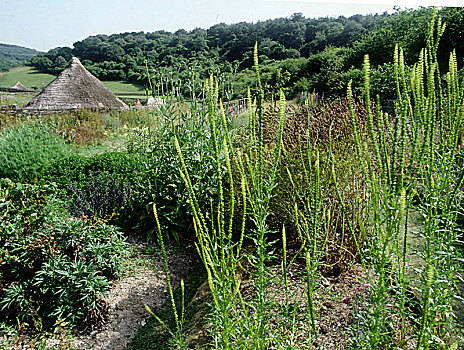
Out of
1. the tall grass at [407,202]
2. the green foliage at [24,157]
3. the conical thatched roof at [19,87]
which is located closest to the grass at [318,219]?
the tall grass at [407,202]

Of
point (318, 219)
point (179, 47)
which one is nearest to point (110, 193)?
point (318, 219)

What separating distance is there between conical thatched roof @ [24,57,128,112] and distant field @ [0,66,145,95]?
196 cm

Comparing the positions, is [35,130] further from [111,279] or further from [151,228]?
[111,279]

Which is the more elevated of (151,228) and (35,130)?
(35,130)

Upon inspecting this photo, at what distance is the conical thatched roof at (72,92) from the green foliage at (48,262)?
34.1ft

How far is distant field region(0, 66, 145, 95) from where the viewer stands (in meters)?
14.1

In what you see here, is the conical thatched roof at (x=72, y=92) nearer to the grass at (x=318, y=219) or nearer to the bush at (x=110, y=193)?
the bush at (x=110, y=193)

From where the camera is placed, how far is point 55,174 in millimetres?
4590

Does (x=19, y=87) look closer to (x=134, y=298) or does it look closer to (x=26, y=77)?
(x=26, y=77)

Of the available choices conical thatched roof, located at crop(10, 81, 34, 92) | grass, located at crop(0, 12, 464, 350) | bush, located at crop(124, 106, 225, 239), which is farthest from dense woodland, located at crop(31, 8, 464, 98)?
grass, located at crop(0, 12, 464, 350)

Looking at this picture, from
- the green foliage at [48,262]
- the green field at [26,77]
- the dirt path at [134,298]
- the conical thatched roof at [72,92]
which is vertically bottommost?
the dirt path at [134,298]

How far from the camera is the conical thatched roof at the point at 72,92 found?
1214 centimetres

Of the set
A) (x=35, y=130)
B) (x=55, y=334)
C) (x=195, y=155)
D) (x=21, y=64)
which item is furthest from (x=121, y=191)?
(x=21, y=64)

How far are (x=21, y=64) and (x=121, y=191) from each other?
1521 centimetres
